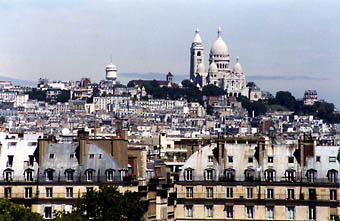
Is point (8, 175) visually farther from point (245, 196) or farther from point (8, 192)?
point (245, 196)

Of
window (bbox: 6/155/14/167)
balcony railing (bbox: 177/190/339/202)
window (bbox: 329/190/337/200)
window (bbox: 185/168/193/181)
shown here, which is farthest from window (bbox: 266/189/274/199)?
window (bbox: 6/155/14/167)

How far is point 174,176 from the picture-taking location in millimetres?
64125

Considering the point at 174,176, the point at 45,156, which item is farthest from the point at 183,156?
the point at 45,156

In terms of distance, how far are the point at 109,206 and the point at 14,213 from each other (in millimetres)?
3112

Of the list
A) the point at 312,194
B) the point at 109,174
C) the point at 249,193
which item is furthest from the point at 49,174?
the point at 312,194

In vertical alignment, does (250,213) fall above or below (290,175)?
below

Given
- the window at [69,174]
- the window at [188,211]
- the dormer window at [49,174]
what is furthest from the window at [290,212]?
the dormer window at [49,174]

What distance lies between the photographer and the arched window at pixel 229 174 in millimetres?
59844

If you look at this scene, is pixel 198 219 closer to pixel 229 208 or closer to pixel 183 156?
pixel 229 208

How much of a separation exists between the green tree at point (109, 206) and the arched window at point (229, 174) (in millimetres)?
6156

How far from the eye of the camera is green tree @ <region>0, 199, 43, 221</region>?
52.5 metres

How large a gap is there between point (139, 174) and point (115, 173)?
6.61ft

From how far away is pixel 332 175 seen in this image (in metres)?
59.4

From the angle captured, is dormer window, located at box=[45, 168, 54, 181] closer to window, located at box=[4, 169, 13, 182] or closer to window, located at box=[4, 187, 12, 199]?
window, located at box=[4, 169, 13, 182]
